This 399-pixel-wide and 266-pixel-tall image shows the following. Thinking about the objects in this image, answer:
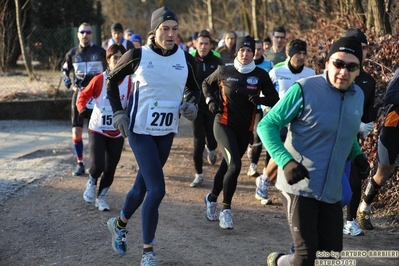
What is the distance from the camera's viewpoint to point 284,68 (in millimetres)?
7926

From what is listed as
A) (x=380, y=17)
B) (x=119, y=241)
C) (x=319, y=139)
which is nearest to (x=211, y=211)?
(x=119, y=241)

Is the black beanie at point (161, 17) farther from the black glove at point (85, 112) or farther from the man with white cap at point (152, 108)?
the black glove at point (85, 112)

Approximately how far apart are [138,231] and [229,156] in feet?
4.15

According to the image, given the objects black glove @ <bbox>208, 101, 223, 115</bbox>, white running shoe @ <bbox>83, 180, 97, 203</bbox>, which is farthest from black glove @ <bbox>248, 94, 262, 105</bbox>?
white running shoe @ <bbox>83, 180, 97, 203</bbox>

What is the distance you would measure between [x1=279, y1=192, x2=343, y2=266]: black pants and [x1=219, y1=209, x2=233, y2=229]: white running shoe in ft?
7.67

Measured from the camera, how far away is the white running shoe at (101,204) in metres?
7.20

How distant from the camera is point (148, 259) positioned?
531 centimetres

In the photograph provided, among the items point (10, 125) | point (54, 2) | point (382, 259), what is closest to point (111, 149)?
point (382, 259)

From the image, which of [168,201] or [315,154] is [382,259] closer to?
[315,154]

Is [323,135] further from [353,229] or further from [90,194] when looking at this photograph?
[90,194]

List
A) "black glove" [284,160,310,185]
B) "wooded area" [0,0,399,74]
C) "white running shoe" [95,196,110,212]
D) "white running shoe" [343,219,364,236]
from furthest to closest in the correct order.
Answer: "wooded area" [0,0,399,74], "white running shoe" [95,196,110,212], "white running shoe" [343,219,364,236], "black glove" [284,160,310,185]

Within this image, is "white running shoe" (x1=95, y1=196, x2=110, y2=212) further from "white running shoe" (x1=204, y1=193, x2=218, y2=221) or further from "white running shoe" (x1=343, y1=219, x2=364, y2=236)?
"white running shoe" (x1=343, y1=219, x2=364, y2=236)

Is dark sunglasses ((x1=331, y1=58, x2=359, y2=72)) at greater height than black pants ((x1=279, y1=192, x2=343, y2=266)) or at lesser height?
greater

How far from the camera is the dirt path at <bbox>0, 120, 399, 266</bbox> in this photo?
19.0 ft
